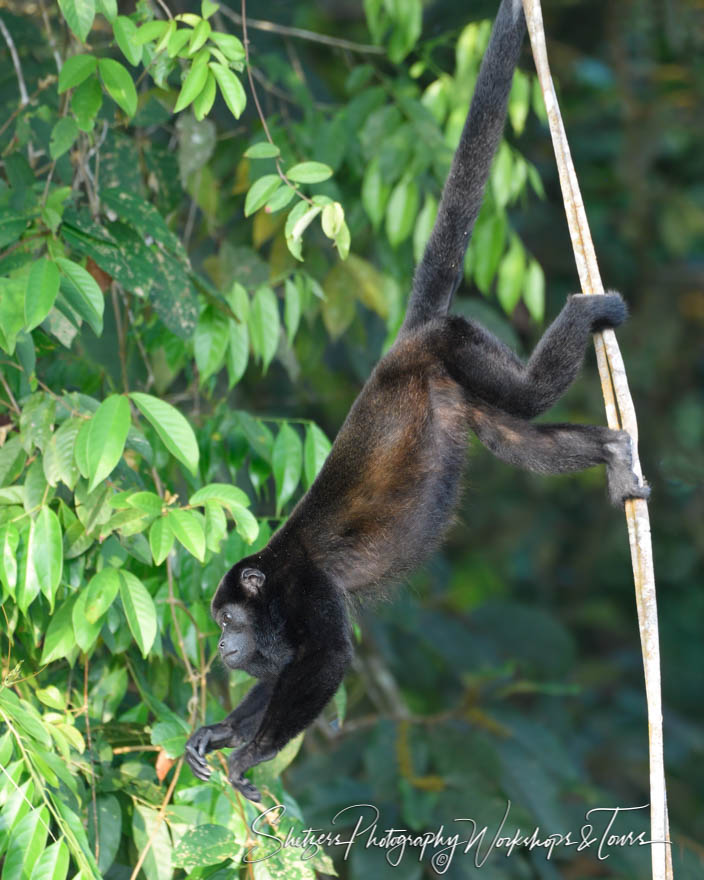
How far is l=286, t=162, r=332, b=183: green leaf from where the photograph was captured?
2.71 m

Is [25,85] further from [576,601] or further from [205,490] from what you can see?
[576,601]

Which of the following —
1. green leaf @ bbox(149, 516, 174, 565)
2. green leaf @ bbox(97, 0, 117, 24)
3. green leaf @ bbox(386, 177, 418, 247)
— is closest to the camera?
green leaf @ bbox(149, 516, 174, 565)

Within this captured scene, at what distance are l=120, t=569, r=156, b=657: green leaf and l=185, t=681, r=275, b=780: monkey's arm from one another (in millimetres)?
439

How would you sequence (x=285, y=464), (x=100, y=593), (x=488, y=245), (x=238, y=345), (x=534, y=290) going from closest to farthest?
(x=100, y=593) < (x=285, y=464) < (x=238, y=345) < (x=488, y=245) < (x=534, y=290)

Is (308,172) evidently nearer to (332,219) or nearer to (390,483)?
Answer: (332,219)

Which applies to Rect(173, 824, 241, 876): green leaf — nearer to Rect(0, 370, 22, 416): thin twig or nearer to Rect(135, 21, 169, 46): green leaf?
Rect(0, 370, 22, 416): thin twig

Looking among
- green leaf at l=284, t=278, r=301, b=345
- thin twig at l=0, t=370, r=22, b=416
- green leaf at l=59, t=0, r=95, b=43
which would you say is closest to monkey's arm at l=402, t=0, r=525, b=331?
green leaf at l=284, t=278, r=301, b=345

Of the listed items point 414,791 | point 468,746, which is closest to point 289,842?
point 414,791

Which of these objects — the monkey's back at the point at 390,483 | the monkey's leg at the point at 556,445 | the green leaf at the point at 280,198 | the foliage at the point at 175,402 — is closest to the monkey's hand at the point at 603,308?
the monkey's leg at the point at 556,445

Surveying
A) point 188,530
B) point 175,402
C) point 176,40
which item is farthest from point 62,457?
point 175,402

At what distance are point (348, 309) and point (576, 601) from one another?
611 cm

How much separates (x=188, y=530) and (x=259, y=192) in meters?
0.88

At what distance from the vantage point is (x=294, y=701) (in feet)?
9.70

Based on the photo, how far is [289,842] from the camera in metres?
2.59
